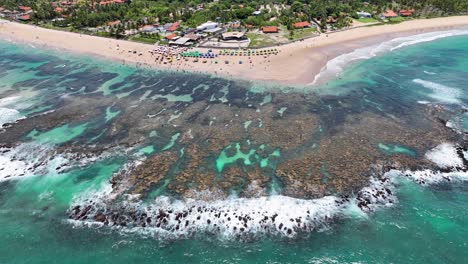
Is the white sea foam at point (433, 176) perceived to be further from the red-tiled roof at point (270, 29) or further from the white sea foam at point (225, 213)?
the red-tiled roof at point (270, 29)

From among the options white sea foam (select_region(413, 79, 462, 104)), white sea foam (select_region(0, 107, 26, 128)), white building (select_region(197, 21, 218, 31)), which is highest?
white building (select_region(197, 21, 218, 31))

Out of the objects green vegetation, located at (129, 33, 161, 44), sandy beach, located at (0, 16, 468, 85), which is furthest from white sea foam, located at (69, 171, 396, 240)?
green vegetation, located at (129, 33, 161, 44)

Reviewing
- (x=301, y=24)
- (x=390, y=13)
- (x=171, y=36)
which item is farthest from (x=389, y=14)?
(x=171, y=36)

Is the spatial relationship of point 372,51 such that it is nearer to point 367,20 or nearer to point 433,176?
point 367,20

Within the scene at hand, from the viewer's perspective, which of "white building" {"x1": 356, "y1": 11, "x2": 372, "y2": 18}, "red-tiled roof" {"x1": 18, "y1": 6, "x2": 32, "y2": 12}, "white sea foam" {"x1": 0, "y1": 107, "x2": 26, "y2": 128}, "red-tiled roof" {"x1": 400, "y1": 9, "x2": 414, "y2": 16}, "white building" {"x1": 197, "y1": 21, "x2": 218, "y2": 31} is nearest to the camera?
"white sea foam" {"x1": 0, "y1": 107, "x2": 26, "y2": 128}

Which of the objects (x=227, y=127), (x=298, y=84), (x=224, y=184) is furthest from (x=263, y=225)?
(x=298, y=84)

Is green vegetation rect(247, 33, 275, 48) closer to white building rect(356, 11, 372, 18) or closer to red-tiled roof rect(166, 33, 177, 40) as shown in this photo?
red-tiled roof rect(166, 33, 177, 40)

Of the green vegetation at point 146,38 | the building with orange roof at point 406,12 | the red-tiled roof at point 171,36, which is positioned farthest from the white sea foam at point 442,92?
the green vegetation at point 146,38

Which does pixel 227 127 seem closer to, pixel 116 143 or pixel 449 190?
pixel 116 143
